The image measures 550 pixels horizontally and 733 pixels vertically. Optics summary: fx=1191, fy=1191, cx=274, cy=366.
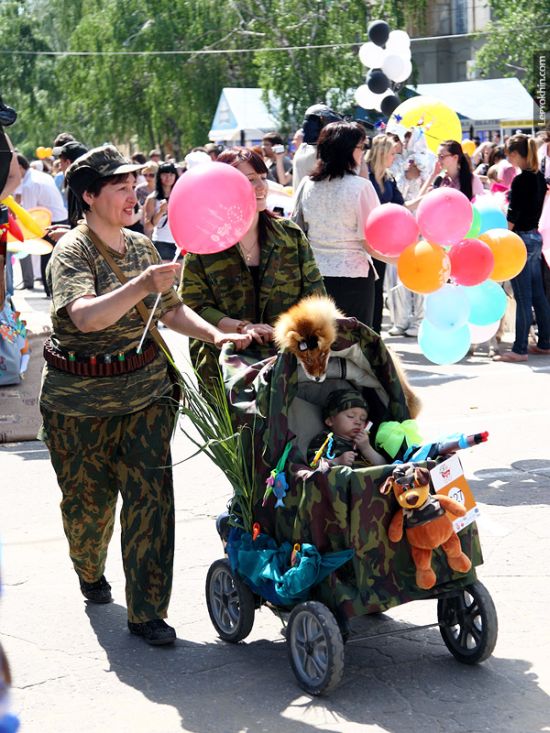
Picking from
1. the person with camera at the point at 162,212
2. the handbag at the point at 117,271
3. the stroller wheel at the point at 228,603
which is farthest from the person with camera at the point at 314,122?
the person with camera at the point at 162,212

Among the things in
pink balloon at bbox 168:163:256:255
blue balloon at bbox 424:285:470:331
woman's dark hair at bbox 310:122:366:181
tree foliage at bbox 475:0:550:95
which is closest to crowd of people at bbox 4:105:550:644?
pink balloon at bbox 168:163:256:255

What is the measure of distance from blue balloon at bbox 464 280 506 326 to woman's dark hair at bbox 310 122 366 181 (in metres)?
1.29

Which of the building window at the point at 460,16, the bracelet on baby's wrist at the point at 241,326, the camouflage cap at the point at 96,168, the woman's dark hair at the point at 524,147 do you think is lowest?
the bracelet on baby's wrist at the point at 241,326

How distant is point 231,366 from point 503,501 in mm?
2457

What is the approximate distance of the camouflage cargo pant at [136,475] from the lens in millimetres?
4617

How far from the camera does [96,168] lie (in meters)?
4.44

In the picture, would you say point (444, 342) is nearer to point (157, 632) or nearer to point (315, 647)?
point (157, 632)

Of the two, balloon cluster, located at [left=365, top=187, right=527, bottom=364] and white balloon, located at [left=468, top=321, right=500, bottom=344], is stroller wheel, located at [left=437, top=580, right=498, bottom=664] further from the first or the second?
white balloon, located at [left=468, top=321, right=500, bottom=344]

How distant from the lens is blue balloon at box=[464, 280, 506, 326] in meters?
7.74

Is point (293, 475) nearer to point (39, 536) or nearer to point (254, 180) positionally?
point (254, 180)

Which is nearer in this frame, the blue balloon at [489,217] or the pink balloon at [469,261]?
the pink balloon at [469,261]

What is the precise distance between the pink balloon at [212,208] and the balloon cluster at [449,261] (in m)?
2.21

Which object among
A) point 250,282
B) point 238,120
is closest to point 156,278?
point 250,282

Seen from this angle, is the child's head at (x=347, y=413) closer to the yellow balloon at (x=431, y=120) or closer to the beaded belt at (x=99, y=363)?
the beaded belt at (x=99, y=363)
